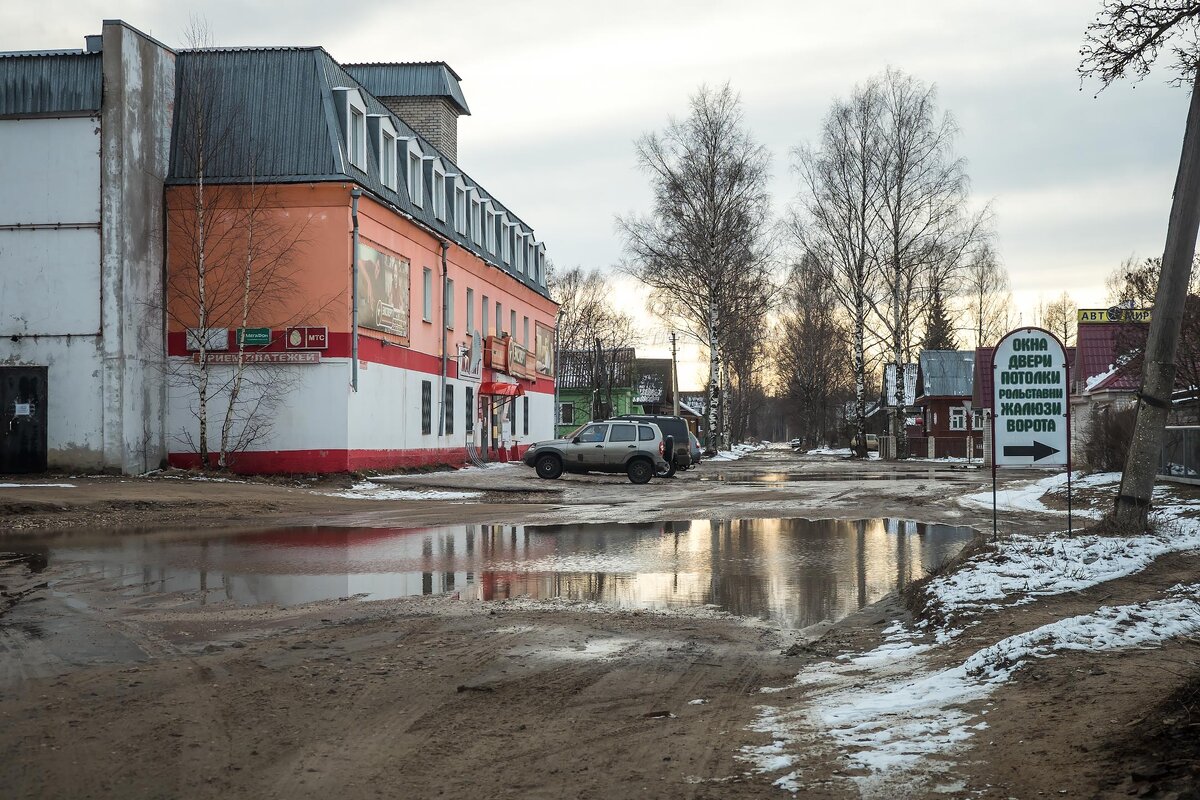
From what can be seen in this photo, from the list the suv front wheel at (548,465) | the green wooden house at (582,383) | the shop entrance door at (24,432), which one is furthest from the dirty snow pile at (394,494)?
the green wooden house at (582,383)

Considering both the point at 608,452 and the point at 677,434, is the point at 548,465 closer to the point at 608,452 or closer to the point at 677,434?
the point at 608,452

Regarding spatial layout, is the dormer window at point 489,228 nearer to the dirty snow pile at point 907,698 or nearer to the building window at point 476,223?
the building window at point 476,223

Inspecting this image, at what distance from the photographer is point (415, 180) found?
34125mm

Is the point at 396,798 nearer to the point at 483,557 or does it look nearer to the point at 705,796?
the point at 705,796

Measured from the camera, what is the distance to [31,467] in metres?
25.5

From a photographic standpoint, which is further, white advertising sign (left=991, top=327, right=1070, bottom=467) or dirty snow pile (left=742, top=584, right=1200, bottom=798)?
white advertising sign (left=991, top=327, right=1070, bottom=467)

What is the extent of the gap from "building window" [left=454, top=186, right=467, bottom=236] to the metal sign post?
29.0 metres

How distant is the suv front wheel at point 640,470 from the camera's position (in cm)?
2953

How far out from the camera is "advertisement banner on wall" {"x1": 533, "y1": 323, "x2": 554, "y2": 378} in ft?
168

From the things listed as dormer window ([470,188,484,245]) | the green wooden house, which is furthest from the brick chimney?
the green wooden house

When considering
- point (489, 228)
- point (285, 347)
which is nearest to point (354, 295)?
point (285, 347)

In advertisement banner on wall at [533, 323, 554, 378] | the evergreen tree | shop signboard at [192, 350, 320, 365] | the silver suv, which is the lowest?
the silver suv

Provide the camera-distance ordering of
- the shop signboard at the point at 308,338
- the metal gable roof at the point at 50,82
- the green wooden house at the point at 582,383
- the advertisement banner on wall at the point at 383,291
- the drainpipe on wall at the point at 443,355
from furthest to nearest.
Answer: the green wooden house at the point at 582,383
the drainpipe on wall at the point at 443,355
the advertisement banner on wall at the point at 383,291
the shop signboard at the point at 308,338
the metal gable roof at the point at 50,82

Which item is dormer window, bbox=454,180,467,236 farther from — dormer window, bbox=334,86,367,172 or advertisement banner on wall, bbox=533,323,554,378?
advertisement banner on wall, bbox=533,323,554,378
